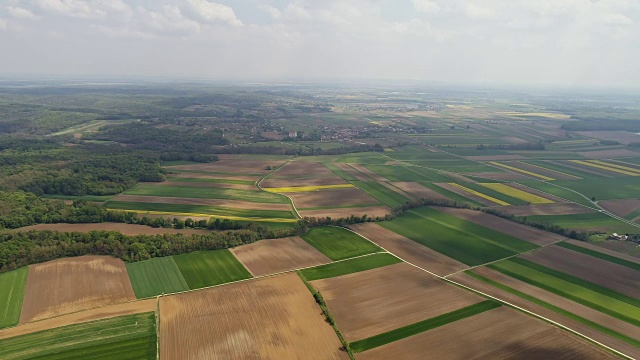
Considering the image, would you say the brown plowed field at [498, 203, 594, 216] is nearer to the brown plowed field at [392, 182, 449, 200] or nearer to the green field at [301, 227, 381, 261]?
the brown plowed field at [392, 182, 449, 200]

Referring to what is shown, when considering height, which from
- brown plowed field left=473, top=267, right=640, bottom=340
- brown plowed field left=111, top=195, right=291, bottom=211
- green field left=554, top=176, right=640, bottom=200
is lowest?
brown plowed field left=473, top=267, right=640, bottom=340

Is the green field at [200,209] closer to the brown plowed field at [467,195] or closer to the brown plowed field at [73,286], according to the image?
the brown plowed field at [73,286]

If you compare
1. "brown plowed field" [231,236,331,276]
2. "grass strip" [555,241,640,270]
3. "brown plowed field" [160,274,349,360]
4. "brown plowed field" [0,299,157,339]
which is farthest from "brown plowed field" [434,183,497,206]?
"brown plowed field" [0,299,157,339]

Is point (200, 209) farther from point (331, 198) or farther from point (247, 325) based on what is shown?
point (247, 325)

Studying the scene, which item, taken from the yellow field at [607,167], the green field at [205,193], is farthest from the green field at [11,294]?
the yellow field at [607,167]

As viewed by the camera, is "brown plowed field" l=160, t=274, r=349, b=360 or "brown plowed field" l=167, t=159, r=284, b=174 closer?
"brown plowed field" l=160, t=274, r=349, b=360

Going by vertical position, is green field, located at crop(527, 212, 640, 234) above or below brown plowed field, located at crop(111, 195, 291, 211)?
below
